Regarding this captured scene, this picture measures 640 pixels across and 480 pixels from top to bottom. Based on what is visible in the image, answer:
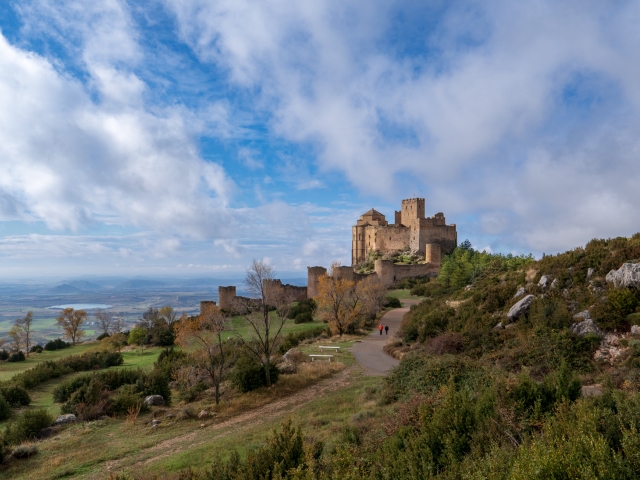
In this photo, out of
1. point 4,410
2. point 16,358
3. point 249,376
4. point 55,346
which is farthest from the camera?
point 55,346

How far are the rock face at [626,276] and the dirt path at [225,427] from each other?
10.8m

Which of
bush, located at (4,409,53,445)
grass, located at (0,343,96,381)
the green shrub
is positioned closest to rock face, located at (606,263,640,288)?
bush, located at (4,409,53,445)

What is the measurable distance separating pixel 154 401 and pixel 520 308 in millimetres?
15379

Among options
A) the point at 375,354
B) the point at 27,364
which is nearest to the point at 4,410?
the point at 27,364

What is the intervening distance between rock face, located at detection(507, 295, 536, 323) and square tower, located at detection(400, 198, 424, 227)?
53.0 m

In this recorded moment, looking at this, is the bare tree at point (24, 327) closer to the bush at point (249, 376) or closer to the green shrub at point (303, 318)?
the green shrub at point (303, 318)

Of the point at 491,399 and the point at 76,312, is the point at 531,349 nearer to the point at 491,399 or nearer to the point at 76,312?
the point at 491,399

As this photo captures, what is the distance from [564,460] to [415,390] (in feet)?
22.9

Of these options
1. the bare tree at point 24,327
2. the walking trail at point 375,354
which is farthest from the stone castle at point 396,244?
the walking trail at point 375,354

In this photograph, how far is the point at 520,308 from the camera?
15852mm

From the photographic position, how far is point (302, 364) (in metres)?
19.3

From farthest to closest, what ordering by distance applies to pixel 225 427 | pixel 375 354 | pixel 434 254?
pixel 434 254, pixel 375 354, pixel 225 427

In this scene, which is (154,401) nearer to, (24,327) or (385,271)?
(24,327)

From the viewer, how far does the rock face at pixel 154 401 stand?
15.6 metres
